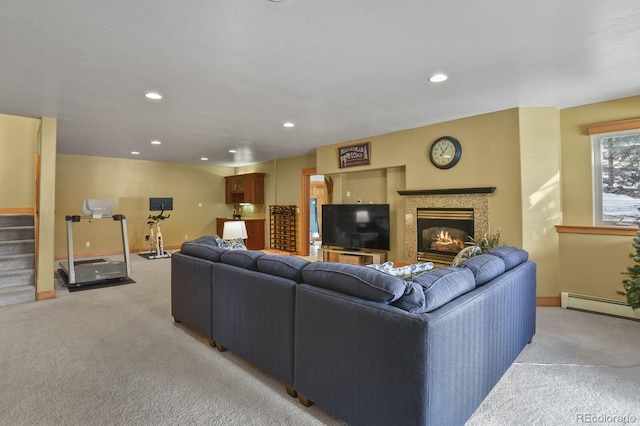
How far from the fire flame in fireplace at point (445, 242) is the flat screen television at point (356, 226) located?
79cm

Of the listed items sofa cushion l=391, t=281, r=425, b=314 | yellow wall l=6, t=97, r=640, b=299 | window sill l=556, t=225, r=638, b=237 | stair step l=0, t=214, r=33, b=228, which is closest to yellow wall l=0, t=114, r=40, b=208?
yellow wall l=6, t=97, r=640, b=299

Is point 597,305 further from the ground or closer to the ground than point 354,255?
closer to the ground

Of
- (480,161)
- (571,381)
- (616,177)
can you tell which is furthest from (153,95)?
(616,177)

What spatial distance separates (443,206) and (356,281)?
326cm

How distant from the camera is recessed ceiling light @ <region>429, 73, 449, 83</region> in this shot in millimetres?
2938

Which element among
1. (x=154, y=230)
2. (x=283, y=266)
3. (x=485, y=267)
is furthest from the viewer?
(x=154, y=230)

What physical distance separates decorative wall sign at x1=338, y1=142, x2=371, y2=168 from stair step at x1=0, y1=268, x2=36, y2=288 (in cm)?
482

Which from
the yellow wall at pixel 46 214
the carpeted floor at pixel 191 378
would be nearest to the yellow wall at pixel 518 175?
the carpeted floor at pixel 191 378

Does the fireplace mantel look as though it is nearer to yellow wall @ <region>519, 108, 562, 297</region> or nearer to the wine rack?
yellow wall @ <region>519, 108, 562, 297</region>

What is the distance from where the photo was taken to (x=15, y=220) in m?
4.81

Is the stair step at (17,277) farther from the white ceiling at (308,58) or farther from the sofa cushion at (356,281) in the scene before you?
the sofa cushion at (356,281)

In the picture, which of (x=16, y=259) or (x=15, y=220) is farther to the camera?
(x=15, y=220)

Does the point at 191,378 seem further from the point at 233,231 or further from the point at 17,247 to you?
the point at 17,247

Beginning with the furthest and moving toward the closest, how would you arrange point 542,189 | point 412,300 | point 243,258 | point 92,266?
1. point 92,266
2. point 542,189
3. point 243,258
4. point 412,300
